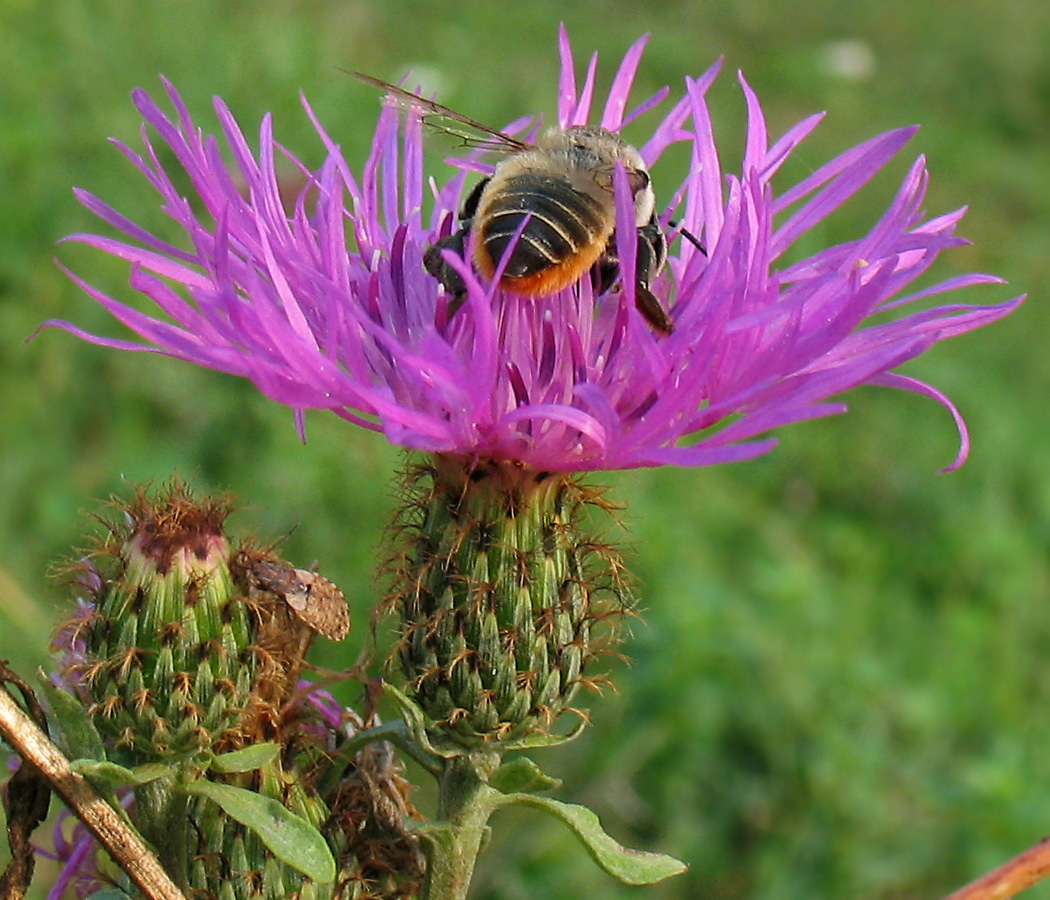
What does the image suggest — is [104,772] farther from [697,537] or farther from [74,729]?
[697,537]

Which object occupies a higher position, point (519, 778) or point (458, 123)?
point (458, 123)

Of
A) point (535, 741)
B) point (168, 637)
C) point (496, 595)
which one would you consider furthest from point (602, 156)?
point (168, 637)

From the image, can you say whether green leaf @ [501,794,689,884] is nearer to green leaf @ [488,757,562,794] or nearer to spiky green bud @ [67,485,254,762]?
green leaf @ [488,757,562,794]

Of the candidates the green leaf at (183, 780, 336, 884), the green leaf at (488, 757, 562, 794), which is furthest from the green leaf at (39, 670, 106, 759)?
the green leaf at (488, 757, 562, 794)

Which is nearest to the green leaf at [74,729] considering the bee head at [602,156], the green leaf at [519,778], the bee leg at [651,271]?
the green leaf at [519,778]

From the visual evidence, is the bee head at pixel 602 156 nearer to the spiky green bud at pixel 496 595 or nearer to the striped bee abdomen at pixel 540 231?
the striped bee abdomen at pixel 540 231

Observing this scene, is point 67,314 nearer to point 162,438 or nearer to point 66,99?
point 162,438
